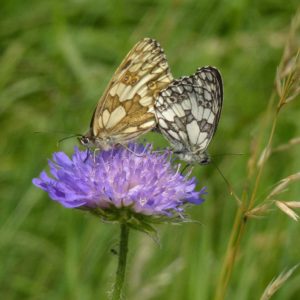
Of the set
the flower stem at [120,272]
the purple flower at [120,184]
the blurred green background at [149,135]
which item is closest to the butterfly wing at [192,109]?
the purple flower at [120,184]

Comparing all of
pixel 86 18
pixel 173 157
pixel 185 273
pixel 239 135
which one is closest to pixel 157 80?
pixel 173 157

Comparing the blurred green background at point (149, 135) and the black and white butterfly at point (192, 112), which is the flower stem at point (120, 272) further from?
the blurred green background at point (149, 135)

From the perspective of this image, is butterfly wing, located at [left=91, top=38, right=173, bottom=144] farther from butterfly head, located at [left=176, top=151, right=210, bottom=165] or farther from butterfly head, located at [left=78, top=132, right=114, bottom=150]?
butterfly head, located at [left=176, top=151, right=210, bottom=165]

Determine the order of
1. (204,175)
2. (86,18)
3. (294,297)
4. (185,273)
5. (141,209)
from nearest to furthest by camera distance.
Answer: (141,209), (185,273), (294,297), (204,175), (86,18)

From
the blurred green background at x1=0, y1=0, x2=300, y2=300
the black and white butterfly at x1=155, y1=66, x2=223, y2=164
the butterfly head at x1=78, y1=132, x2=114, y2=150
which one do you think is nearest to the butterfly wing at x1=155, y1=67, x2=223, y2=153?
the black and white butterfly at x1=155, y1=66, x2=223, y2=164

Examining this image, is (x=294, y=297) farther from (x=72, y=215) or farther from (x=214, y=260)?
(x=72, y=215)

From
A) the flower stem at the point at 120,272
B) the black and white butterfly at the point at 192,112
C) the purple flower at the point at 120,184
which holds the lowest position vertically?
the flower stem at the point at 120,272
